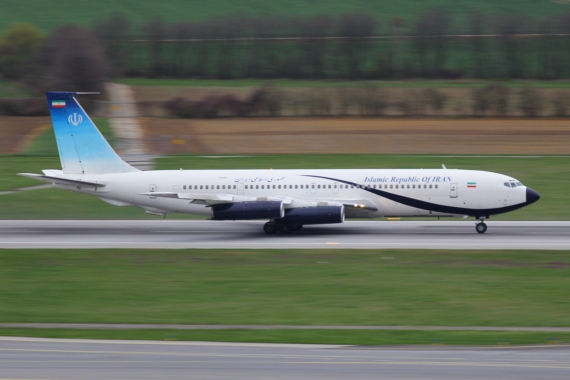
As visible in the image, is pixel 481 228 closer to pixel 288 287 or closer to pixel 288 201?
pixel 288 201

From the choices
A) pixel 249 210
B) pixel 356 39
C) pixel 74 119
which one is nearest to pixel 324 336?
pixel 249 210

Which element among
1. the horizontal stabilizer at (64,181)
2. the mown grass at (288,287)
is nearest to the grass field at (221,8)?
the horizontal stabilizer at (64,181)

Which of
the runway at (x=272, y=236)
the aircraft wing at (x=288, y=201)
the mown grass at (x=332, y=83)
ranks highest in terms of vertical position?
the mown grass at (x=332, y=83)

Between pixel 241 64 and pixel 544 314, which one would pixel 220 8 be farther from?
pixel 544 314

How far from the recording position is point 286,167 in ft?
179

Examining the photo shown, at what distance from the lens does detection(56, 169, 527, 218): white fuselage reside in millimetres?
35875

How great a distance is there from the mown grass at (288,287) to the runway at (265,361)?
317 cm

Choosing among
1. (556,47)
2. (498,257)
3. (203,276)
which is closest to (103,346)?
(203,276)

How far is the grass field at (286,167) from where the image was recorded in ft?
144

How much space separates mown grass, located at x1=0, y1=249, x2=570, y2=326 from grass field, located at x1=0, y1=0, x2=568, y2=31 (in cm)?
11648

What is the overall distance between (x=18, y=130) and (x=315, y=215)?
1966 inches

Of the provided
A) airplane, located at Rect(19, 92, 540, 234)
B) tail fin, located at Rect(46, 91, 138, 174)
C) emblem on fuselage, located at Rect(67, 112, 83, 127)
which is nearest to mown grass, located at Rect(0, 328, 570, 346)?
airplane, located at Rect(19, 92, 540, 234)

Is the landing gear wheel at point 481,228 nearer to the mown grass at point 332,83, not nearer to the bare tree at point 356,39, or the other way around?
the mown grass at point 332,83

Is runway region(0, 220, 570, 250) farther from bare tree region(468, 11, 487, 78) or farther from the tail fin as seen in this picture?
bare tree region(468, 11, 487, 78)
